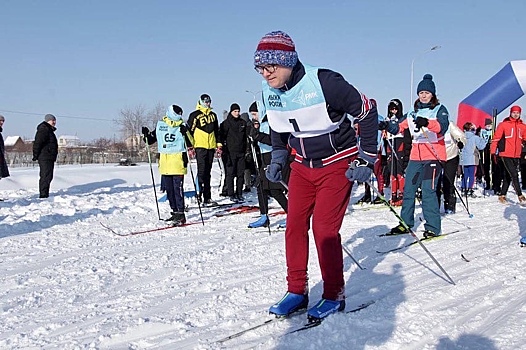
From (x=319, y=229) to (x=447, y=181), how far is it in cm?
607

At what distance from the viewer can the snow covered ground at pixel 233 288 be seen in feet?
9.80

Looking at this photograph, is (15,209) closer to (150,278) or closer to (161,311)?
(150,278)

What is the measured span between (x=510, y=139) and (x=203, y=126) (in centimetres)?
588

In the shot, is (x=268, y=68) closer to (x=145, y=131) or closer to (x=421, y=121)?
(x=421, y=121)

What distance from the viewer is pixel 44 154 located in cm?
1086

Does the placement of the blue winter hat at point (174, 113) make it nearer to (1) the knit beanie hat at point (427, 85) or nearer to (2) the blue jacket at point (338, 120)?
(1) the knit beanie hat at point (427, 85)

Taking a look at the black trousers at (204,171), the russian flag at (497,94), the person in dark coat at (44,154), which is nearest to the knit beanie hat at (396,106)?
the black trousers at (204,171)

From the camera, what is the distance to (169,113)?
7918 mm

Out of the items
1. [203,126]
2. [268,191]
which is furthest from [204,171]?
[268,191]

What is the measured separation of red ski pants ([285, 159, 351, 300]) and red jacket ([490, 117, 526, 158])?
7.45 metres

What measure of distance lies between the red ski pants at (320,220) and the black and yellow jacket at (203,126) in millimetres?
6992

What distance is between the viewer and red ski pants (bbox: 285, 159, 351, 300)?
129 inches

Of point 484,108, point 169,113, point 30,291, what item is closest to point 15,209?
point 169,113

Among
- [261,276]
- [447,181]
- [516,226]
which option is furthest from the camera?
[447,181]
